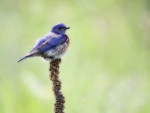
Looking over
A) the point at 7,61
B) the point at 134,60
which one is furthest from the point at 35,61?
the point at 134,60

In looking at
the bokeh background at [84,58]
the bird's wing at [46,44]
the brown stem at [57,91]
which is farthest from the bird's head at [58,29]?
the brown stem at [57,91]

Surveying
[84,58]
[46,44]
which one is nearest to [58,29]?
[46,44]

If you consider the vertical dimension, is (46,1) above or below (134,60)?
above

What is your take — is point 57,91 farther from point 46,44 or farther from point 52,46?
point 52,46

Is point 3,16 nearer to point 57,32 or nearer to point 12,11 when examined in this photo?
point 12,11

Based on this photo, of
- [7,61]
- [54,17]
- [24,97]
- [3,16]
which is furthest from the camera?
[54,17]

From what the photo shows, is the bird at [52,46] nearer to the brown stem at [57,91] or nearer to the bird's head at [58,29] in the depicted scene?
the bird's head at [58,29]
